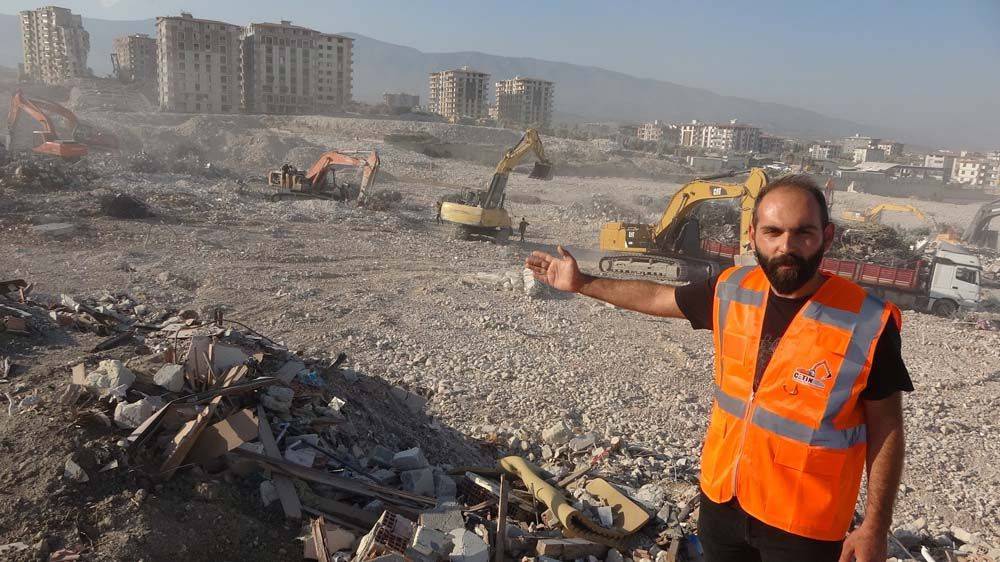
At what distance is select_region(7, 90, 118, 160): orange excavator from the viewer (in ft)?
67.8

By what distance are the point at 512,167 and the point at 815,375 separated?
526 inches

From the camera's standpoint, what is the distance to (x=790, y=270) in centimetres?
206

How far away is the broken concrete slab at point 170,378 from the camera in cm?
432

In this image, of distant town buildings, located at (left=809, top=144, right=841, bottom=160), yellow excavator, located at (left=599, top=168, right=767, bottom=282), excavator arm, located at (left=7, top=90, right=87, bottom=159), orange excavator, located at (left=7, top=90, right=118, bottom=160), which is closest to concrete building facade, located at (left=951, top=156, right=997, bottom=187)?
distant town buildings, located at (left=809, top=144, right=841, bottom=160)

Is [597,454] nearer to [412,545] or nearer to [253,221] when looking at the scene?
[412,545]

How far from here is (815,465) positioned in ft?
6.54

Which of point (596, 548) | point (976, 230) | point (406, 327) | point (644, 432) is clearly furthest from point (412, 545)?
point (976, 230)

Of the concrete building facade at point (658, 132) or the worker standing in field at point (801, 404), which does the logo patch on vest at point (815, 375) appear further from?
the concrete building facade at point (658, 132)

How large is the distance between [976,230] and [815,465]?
84.9 feet

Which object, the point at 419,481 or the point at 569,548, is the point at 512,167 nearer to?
the point at 419,481

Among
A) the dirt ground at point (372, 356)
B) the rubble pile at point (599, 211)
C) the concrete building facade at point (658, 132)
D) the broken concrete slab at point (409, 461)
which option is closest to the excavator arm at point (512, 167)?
the dirt ground at point (372, 356)

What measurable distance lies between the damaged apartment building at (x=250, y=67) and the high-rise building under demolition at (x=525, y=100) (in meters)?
26.3

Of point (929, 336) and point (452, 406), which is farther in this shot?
point (929, 336)

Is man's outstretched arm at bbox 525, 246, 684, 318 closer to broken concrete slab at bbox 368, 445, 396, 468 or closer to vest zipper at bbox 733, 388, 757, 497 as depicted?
vest zipper at bbox 733, 388, 757, 497
